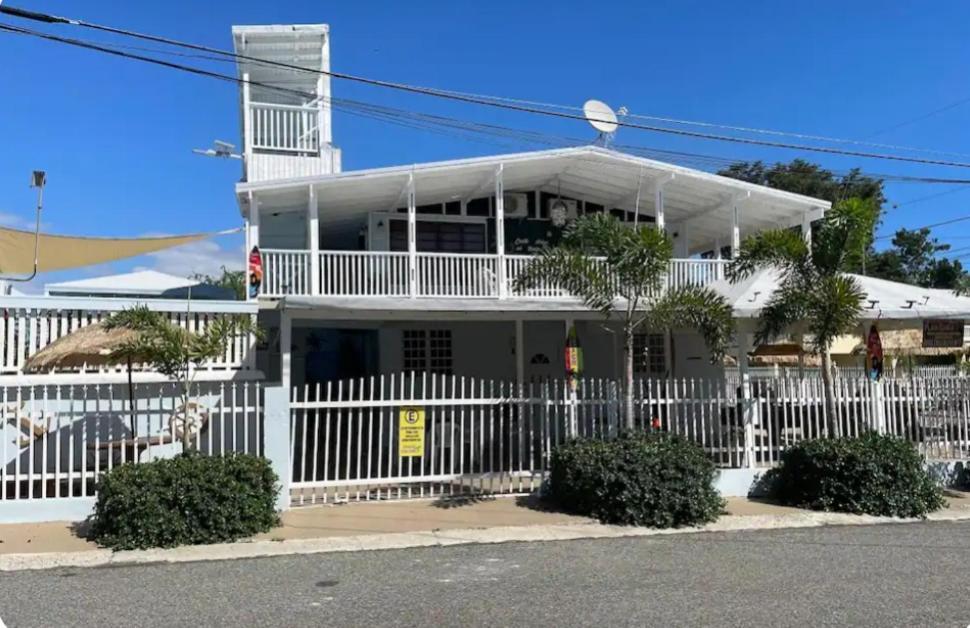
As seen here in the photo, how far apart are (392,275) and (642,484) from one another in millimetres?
6562

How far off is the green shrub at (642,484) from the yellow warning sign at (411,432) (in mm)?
1853

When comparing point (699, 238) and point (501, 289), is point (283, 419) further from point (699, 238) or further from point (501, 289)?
point (699, 238)

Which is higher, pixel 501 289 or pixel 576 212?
pixel 576 212

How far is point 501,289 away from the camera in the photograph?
43.6 ft

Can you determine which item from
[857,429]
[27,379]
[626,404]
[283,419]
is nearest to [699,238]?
[857,429]

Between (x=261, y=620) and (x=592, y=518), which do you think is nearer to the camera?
(x=261, y=620)

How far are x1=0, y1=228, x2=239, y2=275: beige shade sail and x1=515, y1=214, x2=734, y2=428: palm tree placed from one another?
9098mm

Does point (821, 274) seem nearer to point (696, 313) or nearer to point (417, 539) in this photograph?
point (696, 313)

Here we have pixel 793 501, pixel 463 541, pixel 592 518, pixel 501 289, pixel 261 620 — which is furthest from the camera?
pixel 501 289

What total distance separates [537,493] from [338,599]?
4.57 m

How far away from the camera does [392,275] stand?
1335 centimetres

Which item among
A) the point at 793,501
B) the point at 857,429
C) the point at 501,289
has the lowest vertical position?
the point at 793,501

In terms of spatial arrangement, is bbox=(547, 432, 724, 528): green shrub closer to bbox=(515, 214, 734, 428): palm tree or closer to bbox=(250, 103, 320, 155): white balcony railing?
bbox=(515, 214, 734, 428): palm tree

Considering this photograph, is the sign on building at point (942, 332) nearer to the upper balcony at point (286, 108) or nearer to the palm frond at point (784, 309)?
the palm frond at point (784, 309)
